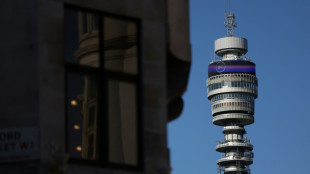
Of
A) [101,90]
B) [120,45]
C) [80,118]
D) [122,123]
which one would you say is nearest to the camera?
[80,118]

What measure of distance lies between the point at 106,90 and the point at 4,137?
2.48 meters

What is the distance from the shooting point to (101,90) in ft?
56.6

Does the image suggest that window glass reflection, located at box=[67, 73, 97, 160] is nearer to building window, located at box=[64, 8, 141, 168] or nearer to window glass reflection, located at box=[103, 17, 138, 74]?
building window, located at box=[64, 8, 141, 168]

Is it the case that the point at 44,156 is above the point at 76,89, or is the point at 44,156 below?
below

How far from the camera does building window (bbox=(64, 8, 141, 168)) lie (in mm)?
16875

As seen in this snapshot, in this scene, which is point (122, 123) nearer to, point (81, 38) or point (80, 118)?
point (80, 118)

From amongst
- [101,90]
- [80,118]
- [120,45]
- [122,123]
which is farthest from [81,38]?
[122,123]

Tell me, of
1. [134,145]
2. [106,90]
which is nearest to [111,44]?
[106,90]

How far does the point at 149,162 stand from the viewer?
17312 millimetres

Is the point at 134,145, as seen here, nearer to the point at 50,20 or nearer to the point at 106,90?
the point at 106,90

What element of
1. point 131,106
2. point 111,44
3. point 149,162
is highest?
point 111,44

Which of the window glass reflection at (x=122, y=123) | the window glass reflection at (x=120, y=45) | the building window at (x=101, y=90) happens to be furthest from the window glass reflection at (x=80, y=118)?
the window glass reflection at (x=120, y=45)

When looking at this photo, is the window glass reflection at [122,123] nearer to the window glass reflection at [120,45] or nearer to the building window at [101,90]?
the building window at [101,90]

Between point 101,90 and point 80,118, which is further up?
point 101,90
